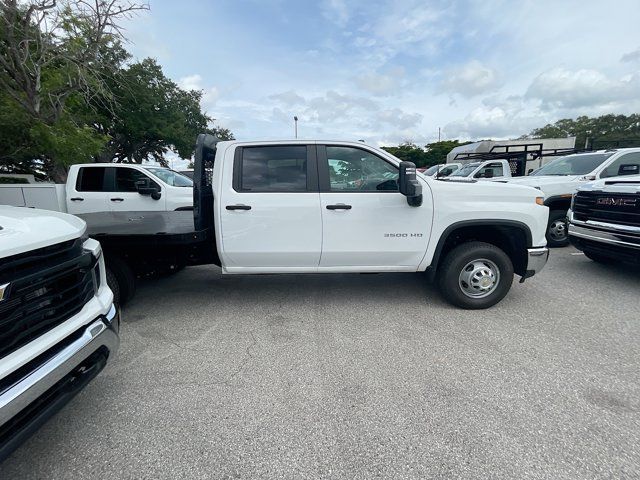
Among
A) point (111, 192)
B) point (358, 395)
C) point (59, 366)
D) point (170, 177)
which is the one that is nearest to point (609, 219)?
point (358, 395)

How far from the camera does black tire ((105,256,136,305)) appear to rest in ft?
11.5

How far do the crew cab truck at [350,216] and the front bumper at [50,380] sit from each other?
66.7 inches

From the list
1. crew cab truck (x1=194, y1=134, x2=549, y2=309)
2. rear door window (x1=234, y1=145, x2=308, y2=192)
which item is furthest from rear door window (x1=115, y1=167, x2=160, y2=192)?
rear door window (x1=234, y1=145, x2=308, y2=192)

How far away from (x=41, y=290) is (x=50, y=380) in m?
0.45

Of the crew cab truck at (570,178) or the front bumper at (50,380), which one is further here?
the crew cab truck at (570,178)

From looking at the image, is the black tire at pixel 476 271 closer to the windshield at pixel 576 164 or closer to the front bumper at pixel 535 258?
the front bumper at pixel 535 258

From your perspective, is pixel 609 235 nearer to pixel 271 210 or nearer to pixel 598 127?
pixel 271 210

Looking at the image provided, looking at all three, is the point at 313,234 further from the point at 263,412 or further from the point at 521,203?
the point at 521,203

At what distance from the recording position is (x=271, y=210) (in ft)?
11.4

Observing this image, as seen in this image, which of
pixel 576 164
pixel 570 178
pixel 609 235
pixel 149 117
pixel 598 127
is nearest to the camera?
pixel 609 235

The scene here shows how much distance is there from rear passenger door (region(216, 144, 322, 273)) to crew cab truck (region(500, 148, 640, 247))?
15.7 ft

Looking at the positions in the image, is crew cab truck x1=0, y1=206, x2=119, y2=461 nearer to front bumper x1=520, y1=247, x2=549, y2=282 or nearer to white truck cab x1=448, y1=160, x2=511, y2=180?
front bumper x1=520, y1=247, x2=549, y2=282

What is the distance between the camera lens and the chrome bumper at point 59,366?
1424 millimetres

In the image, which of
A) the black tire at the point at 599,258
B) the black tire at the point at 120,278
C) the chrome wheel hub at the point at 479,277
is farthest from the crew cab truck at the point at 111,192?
the black tire at the point at 599,258
